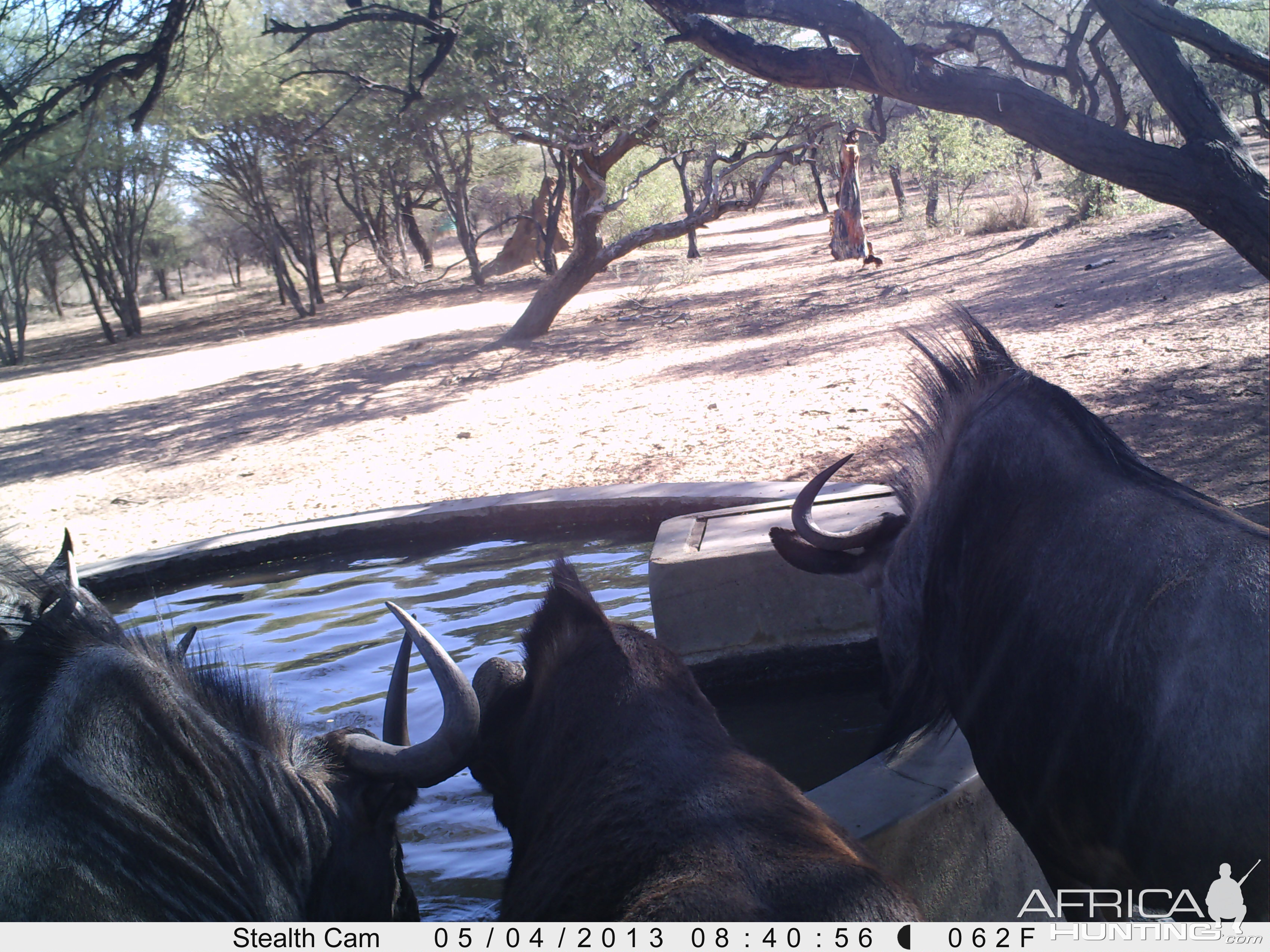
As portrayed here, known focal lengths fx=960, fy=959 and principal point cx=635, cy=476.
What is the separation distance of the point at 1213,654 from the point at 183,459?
402 inches

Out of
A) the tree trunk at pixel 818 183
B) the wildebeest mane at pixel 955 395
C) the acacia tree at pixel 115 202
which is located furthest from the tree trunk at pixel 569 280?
the tree trunk at pixel 818 183

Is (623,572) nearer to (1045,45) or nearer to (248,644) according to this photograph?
(248,644)

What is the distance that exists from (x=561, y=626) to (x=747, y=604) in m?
1.63

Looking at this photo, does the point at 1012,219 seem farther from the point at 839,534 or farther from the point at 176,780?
the point at 176,780

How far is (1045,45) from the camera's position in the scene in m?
28.7

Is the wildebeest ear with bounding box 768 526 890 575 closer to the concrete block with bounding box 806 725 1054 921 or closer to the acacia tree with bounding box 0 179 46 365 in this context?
the concrete block with bounding box 806 725 1054 921

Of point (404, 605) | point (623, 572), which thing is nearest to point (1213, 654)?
point (623, 572)

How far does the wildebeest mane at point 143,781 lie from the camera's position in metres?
1.92

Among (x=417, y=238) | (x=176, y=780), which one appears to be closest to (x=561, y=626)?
(x=176, y=780)

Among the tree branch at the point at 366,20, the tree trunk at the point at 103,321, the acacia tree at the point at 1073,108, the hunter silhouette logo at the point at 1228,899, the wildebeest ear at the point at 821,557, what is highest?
the tree branch at the point at 366,20

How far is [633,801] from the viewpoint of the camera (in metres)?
1.99

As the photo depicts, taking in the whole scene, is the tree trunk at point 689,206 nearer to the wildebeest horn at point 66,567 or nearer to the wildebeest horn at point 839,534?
the wildebeest horn at point 839,534

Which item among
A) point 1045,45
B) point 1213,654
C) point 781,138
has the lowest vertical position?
point 1213,654

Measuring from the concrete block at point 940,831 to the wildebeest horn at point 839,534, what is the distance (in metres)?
0.63
